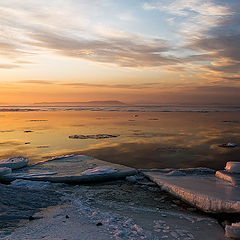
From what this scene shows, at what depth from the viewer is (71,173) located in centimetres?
763

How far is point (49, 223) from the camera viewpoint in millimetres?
4453

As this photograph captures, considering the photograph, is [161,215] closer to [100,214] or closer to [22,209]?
[100,214]

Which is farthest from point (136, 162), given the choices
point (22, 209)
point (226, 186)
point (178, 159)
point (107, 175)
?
point (22, 209)

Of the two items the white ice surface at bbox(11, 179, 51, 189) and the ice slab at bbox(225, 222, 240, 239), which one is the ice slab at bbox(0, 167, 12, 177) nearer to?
the white ice surface at bbox(11, 179, 51, 189)

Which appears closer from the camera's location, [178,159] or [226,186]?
[226,186]

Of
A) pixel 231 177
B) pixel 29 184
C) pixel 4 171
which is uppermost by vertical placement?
pixel 231 177

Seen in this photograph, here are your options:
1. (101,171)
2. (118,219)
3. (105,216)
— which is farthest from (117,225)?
(101,171)

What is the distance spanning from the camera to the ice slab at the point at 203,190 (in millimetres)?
4846

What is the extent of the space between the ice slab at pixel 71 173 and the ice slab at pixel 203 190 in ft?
3.22

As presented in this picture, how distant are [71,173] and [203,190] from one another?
12.8 ft

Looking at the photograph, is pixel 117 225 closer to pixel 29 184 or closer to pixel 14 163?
pixel 29 184

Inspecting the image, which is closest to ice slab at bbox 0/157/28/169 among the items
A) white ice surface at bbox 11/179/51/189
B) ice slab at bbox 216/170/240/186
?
white ice surface at bbox 11/179/51/189

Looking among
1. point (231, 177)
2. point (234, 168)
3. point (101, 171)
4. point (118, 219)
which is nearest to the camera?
point (118, 219)

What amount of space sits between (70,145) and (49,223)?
8253mm
